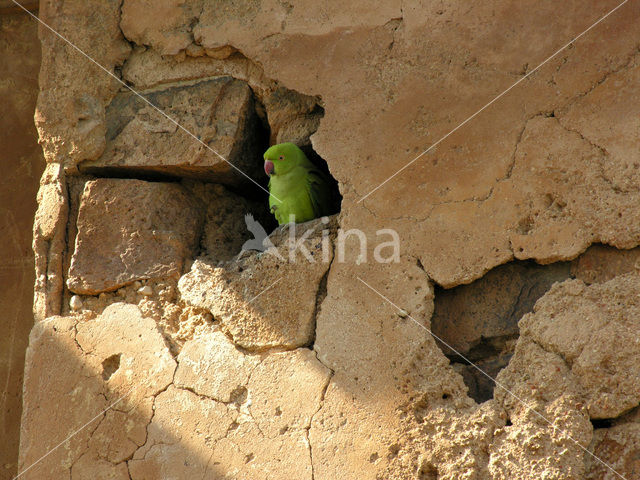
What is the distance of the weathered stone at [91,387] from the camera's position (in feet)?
10.00

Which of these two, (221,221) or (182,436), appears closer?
(182,436)

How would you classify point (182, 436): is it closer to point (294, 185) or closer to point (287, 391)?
point (287, 391)

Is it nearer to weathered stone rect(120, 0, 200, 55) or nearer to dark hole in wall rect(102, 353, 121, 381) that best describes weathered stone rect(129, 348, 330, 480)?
dark hole in wall rect(102, 353, 121, 381)

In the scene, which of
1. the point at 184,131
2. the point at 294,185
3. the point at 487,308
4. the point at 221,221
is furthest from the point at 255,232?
the point at 487,308

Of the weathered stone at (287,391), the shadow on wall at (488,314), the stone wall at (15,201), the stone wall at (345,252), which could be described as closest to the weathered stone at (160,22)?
the stone wall at (345,252)

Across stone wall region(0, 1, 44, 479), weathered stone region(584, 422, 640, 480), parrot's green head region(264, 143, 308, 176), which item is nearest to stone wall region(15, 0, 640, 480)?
weathered stone region(584, 422, 640, 480)

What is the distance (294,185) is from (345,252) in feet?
2.85

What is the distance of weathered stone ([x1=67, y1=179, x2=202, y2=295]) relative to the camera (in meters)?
3.37

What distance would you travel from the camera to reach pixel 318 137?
10.3 ft

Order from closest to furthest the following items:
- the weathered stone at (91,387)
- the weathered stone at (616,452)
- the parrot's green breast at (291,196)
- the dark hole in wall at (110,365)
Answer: the weathered stone at (616,452) < the weathered stone at (91,387) < the dark hole in wall at (110,365) < the parrot's green breast at (291,196)

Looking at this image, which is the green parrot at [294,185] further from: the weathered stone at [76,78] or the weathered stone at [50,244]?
the weathered stone at [50,244]

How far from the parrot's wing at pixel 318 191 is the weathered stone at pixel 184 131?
413mm

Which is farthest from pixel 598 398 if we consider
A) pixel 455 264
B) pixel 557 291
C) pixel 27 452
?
pixel 27 452

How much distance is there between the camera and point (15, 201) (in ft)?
14.2
